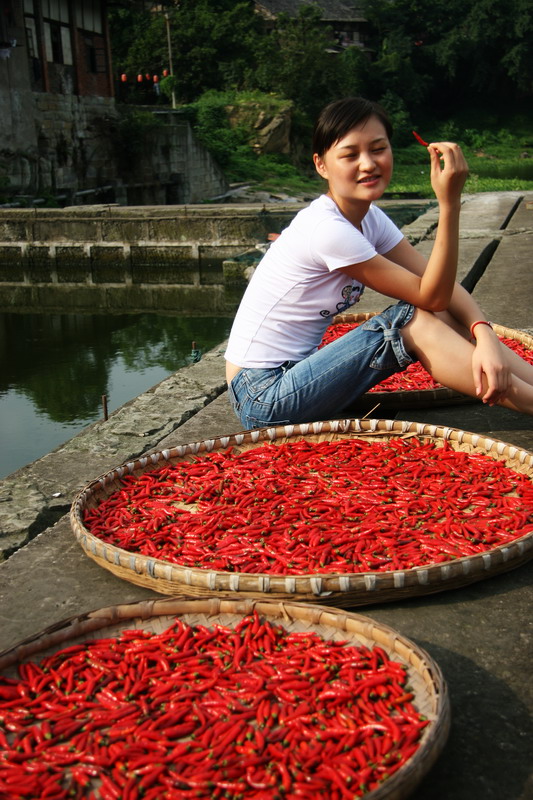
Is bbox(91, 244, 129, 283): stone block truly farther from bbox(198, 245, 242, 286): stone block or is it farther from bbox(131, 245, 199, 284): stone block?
bbox(198, 245, 242, 286): stone block

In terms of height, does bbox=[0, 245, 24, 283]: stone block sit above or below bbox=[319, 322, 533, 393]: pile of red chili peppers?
below

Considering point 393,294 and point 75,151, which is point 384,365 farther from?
point 75,151

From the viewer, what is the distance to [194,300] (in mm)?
12672

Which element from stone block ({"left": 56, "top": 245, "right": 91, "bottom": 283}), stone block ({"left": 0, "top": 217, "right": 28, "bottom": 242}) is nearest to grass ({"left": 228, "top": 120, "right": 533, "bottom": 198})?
stone block ({"left": 56, "top": 245, "right": 91, "bottom": 283})

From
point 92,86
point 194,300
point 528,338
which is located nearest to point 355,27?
point 92,86

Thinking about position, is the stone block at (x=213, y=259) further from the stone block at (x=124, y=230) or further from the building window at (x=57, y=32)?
the building window at (x=57, y=32)

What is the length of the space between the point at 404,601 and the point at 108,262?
13.7 meters

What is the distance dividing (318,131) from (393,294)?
618 millimetres

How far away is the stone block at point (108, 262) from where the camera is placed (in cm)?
1492

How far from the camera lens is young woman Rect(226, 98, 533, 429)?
2738 mm

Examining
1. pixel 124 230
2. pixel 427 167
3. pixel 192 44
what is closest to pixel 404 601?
pixel 124 230

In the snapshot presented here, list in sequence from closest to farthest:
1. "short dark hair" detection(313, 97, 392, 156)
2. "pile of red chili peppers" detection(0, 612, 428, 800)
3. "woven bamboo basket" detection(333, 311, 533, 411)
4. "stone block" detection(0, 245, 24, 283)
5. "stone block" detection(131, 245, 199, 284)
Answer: "pile of red chili peppers" detection(0, 612, 428, 800), "short dark hair" detection(313, 97, 392, 156), "woven bamboo basket" detection(333, 311, 533, 411), "stone block" detection(131, 245, 199, 284), "stone block" detection(0, 245, 24, 283)

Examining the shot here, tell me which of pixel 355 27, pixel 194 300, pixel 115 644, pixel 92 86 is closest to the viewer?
pixel 115 644

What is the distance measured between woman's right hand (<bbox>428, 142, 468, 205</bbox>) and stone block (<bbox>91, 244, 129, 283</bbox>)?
12.5 meters
